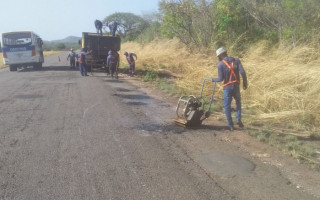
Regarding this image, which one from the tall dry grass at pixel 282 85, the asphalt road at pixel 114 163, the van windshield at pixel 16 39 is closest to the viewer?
the asphalt road at pixel 114 163

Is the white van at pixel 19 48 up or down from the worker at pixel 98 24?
down

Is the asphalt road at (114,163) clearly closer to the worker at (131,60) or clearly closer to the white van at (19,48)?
the worker at (131,60)

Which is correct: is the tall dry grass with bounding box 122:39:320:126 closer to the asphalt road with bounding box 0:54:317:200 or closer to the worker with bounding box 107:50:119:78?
the asphalt road with bounding box 0:54:317:200

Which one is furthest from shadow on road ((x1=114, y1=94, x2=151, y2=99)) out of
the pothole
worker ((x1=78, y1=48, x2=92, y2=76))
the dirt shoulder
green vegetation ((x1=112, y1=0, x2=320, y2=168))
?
worker ((x1=78, y1=48, x2=92, y2=76))

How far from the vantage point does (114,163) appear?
554 cm

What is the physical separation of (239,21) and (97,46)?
8918 millimetres

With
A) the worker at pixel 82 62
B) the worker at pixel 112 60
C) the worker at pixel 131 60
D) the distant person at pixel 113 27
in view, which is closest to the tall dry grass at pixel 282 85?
the worker at pixel 112 60

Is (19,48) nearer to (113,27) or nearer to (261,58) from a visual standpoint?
(113,27)

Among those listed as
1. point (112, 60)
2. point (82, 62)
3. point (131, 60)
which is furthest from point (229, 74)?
point (82, 62)

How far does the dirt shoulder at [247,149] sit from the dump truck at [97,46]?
14.3 meters

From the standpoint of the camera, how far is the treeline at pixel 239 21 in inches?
585

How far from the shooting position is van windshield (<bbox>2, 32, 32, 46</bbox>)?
24.1 metres

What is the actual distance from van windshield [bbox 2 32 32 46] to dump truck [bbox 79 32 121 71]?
17.5 feet

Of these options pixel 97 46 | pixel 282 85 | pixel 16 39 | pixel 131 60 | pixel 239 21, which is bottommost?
pixel 131 60
